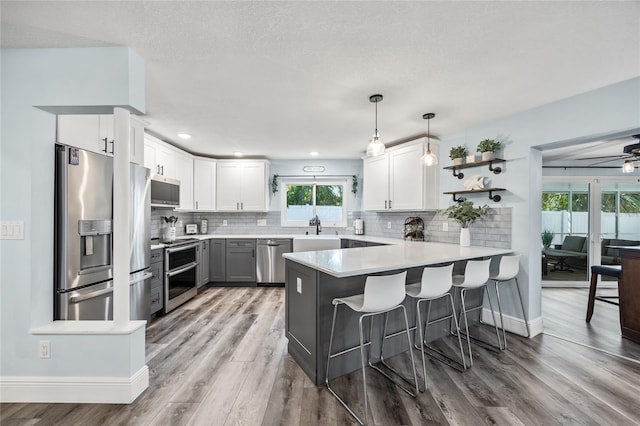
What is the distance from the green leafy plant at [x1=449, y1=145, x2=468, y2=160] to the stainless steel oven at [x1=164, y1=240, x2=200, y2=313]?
385 cm

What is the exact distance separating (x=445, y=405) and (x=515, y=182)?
2441 millimetres

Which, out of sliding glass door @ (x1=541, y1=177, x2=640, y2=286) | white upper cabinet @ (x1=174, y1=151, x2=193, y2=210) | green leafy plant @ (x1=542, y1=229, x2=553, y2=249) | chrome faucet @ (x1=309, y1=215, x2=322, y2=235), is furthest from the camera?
chrome faucet @ (x1=309, y1=215, x2=322, y2=235)

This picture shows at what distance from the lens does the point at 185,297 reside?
12.9 ft

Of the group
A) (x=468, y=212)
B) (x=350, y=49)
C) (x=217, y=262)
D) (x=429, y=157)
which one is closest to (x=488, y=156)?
(x=468, y=212)

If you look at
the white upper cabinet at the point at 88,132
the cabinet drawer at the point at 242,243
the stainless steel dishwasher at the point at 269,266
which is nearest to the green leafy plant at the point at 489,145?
the stainless steel dishwasher at the point at 269,266

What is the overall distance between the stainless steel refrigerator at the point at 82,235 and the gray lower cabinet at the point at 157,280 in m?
0.87

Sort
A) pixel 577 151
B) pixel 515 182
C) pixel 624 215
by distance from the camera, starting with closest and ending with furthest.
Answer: pixel 515 182
pixel 577 151
pixel 624 215

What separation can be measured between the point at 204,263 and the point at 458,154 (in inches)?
165

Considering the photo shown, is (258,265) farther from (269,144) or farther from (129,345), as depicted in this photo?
(129,345)

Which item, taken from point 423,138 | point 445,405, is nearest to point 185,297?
point 445,405

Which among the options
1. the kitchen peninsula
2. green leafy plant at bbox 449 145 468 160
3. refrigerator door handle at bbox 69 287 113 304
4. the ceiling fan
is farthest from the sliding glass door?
refrigerator door handle at bbox 69 287 113 304

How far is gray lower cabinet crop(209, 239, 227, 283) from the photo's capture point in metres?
4.83

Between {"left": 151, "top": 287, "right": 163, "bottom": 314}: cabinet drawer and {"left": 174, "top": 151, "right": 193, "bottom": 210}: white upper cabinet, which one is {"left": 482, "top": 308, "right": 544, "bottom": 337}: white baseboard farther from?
{"left": 174, "top": 151, "right": 193, "bottom": 210}: white upper cabinet

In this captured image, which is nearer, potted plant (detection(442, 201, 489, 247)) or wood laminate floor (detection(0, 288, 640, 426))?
wood laminate floor (detection(0, 288, 640, 426))
